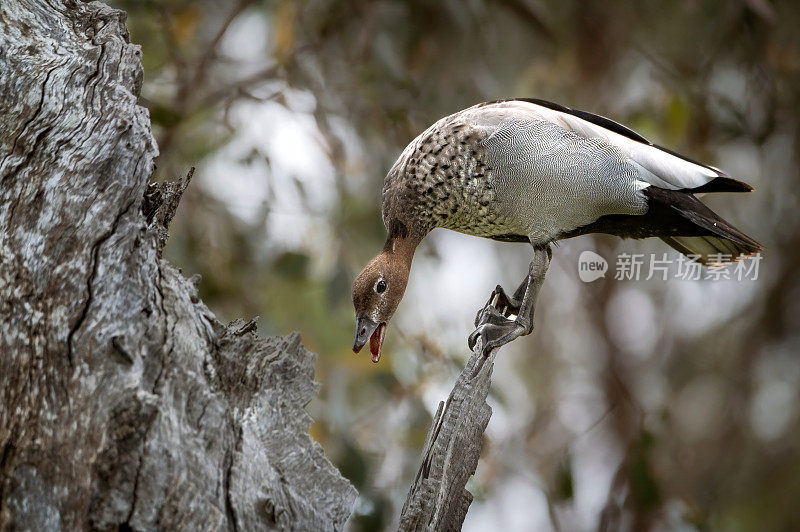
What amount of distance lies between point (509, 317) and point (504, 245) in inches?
116

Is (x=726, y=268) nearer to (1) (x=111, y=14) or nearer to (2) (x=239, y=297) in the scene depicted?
(1) (x=111, y=14)

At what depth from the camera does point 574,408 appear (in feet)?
21.6

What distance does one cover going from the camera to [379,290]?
112 inches

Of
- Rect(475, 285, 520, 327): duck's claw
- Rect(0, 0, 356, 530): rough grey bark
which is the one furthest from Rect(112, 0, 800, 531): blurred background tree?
Rect(0, 0, 356, 530): rough grey bark

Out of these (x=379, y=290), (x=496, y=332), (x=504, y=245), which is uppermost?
(x=504, y=245)

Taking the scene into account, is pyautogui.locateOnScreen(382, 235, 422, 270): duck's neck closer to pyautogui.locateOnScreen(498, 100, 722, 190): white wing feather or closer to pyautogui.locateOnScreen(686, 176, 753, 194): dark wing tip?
pyautogui.locateOnScreen(498, 100, 722, 190): white wing feather

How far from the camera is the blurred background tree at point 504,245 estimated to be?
4.42 m

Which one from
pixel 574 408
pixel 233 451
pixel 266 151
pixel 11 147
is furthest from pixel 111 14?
pixel 574 408

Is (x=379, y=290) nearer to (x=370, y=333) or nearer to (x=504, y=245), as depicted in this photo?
(x=370, y=333)

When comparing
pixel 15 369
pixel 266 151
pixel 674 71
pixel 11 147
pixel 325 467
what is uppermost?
pixel 674 71

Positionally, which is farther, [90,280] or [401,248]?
[401,248]

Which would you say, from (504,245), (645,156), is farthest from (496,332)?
(504,245)

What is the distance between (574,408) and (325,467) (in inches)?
194

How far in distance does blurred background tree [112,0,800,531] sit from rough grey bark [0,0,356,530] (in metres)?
1.80
